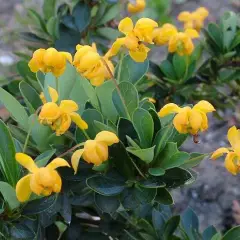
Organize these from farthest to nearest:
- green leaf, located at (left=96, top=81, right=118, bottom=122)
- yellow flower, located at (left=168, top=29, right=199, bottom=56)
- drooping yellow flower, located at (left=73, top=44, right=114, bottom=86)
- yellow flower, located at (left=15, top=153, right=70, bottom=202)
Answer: yellow flower, located at (left=168, top=29, right=199, bottom=56) < green leaf, located at (left=96, top=81, right=118, bottom=122) < drooping yellow flower, located at (left=73, top=44, right=114, bottom=86) < yellow flower, located at (left=15, top=153, right=70, bottom=202)

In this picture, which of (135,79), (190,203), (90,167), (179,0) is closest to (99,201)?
(90,167)

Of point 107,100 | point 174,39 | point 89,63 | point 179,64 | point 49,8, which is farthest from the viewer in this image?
point 49,8

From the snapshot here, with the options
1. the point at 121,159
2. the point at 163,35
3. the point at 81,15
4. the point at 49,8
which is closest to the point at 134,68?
the point at 163,35

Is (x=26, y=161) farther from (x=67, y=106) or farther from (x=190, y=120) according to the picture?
(x=190, y=120)

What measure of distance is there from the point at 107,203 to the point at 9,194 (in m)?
0.18

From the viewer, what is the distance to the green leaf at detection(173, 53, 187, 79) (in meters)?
1.41

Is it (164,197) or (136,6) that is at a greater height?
(136,6)

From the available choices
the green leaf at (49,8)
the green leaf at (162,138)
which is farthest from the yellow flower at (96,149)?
the green leaf at (49,8)

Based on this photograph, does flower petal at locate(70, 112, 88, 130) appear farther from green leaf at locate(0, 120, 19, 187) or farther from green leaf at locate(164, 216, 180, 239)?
green leaf at locate(164, 216, 180, 239)

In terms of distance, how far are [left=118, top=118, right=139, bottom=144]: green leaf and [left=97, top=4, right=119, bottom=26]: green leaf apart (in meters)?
0.58

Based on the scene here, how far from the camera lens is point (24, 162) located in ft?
2.78

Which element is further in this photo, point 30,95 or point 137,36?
point 30,95

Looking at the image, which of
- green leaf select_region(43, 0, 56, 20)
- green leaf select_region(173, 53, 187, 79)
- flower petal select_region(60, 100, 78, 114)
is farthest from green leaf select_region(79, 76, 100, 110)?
green leaf select_region(43, 0, 56, 20)

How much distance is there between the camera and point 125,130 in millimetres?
959
